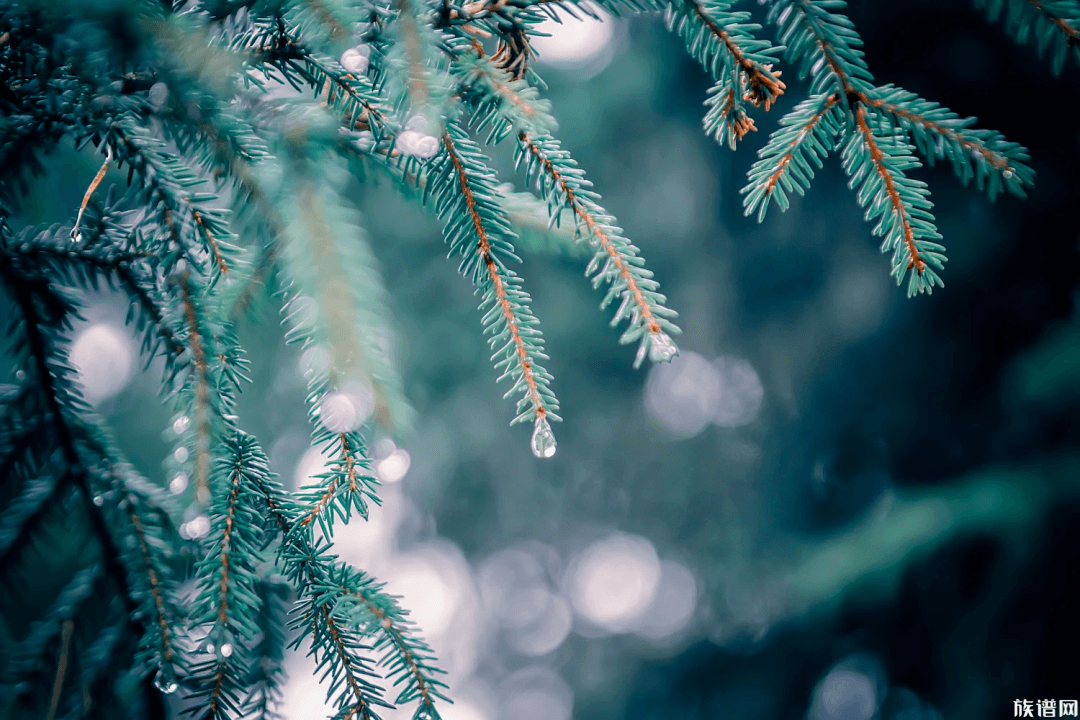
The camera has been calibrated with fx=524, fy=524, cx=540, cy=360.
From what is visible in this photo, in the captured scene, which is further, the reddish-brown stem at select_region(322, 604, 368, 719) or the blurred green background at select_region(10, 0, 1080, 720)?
the blurred green background at select_region(10, 0, 1080, 720)

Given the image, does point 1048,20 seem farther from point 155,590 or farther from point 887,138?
point 155,590

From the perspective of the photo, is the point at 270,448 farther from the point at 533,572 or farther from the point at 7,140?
the point at 7,140

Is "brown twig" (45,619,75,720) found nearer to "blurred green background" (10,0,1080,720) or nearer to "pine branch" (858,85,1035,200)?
"pine branch" (858,85,1035,200)

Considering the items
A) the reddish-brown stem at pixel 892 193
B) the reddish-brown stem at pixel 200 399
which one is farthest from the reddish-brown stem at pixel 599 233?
the reddish-brown stem at pixel 200 399

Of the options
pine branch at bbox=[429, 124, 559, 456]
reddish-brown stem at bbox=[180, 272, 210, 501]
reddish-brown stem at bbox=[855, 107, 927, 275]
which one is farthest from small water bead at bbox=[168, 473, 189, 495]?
reddish-brown stem at bbox=[855, 107, 927, 275]

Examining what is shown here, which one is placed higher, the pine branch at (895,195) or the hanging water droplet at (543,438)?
the pine branch at (895,195)

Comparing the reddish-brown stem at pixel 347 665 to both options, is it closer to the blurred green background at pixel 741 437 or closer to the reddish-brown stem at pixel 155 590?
the reddish-brown stem at pixel 155 590

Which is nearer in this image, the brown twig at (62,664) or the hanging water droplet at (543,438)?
the hanging water droplet at (543,438)
